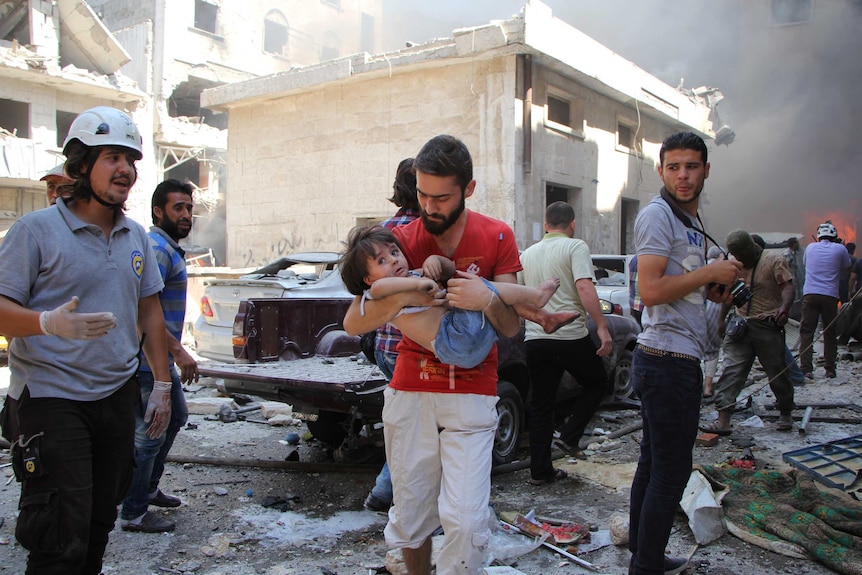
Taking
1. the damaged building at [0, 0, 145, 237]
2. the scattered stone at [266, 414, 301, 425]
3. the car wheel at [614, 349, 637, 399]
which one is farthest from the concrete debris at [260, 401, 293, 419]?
the damaged building at [0, 0, 145, 237]

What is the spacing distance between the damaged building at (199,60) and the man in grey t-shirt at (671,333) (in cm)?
2453

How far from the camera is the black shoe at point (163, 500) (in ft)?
13.5

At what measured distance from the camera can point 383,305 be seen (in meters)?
2.29

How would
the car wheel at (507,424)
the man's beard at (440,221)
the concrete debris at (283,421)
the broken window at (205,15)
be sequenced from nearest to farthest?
the man's beard at (440,221) < the car wheel at (507,424) < the concrete debris at (283,421) < the broken window at (205,15)

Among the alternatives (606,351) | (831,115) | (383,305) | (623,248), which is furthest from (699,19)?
(383,305)

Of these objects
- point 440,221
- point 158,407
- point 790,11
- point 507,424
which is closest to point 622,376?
point 507,424

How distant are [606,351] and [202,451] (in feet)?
11.9

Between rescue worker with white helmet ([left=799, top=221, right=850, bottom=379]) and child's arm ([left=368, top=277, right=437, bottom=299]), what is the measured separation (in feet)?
26.4

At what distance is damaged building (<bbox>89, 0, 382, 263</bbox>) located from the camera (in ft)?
87.3

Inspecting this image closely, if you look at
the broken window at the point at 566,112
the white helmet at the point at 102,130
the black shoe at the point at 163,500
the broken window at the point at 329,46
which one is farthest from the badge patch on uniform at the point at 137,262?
the broken window at the point at 329,46

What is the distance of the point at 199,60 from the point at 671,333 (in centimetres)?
3265

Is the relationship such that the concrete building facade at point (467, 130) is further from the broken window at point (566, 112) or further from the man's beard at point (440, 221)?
the man's beard at point (440, 221)

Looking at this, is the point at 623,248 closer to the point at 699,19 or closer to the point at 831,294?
the point at 831,294

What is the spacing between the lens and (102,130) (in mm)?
2518
